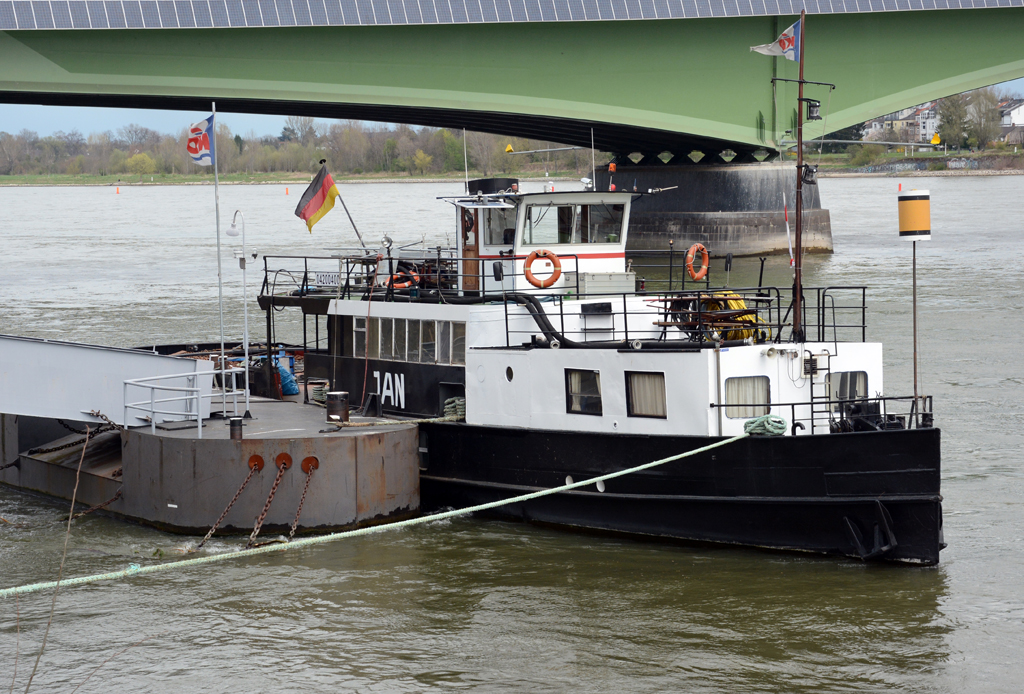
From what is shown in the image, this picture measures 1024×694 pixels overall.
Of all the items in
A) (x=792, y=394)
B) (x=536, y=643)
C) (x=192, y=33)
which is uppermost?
(x=192, y=33)

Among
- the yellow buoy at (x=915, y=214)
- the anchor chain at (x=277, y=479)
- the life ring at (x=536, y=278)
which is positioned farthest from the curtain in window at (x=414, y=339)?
the yellow buoy at (x=915, y=214)

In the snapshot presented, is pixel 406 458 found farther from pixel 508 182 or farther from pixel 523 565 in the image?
pixel 508 182

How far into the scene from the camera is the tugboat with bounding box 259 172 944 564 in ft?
46.2

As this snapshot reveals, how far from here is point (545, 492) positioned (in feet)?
47.3

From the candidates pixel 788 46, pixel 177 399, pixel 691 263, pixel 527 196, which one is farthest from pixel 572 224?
pixel 177 399

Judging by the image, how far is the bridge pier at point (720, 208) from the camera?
50.6 metres

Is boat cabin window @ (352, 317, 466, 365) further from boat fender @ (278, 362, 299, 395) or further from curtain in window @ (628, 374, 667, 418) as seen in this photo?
curtain in window @ (628, 374, 667, 418)

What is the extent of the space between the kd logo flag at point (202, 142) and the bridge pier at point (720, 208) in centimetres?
3297

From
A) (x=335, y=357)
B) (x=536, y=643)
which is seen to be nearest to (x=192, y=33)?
(x=335, y=357)

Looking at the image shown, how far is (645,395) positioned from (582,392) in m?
0.96

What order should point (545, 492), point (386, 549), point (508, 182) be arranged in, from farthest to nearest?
point (508, 182)
point (386, 549)
point (545, 492)

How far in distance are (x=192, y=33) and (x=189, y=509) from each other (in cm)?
2474

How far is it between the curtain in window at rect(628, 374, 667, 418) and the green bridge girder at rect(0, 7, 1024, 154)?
25430 mm

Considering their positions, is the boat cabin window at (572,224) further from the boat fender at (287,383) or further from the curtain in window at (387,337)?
the boat fender at (287,383)
